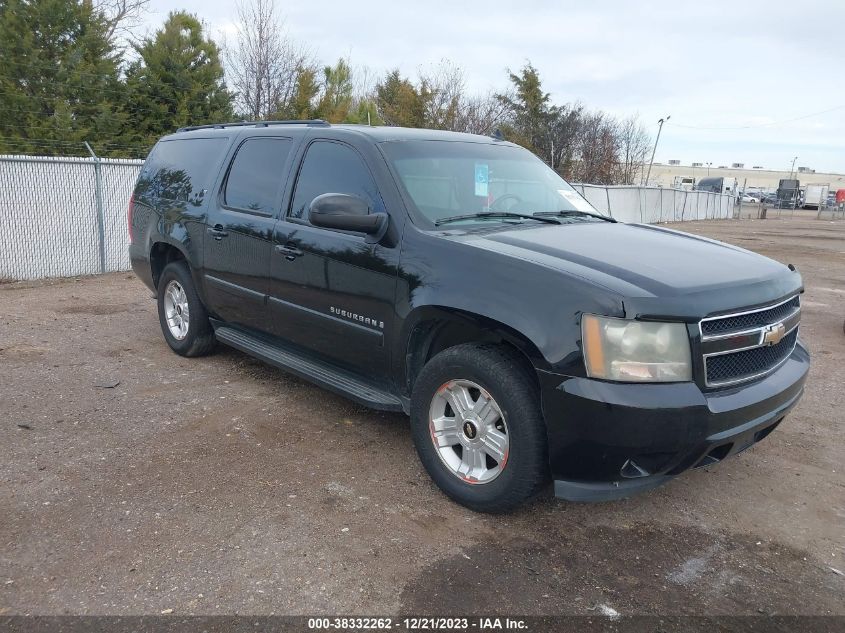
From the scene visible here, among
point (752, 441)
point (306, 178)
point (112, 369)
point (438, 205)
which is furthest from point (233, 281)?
point (752, 441)

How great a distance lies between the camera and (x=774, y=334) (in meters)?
3.23

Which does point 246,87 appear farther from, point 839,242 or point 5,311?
point 839,242

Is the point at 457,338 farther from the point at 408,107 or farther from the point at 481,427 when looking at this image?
the point at 408,107

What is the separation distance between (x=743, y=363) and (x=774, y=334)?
0.93ft

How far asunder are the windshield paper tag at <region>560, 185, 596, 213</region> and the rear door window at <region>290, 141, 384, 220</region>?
143 cm

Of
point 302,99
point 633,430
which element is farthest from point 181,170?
point 302,99

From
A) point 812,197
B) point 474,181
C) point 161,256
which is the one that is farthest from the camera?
point 812,197

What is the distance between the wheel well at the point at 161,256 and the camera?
5840 millimetres

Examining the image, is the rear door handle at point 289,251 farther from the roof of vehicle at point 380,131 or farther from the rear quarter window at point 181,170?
the rear quarter window at point 181,170

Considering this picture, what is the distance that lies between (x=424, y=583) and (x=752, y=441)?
1676 mm

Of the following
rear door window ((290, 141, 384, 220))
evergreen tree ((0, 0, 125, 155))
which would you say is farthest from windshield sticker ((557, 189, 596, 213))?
evergreen tree ((0, 0, 125, 155))

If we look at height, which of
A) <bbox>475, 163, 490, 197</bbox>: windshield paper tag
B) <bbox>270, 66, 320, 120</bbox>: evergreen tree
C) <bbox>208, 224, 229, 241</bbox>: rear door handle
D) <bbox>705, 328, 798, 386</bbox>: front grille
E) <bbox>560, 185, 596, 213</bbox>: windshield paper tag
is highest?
<bbox>270, 66, 320, 120</bbox>: evergreen tree

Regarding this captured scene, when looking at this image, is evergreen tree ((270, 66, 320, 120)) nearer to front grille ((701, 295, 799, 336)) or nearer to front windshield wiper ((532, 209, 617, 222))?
front windshield wiper ((532, 209, 617, 222))

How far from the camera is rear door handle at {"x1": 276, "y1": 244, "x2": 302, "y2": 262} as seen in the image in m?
Result: 4.25
